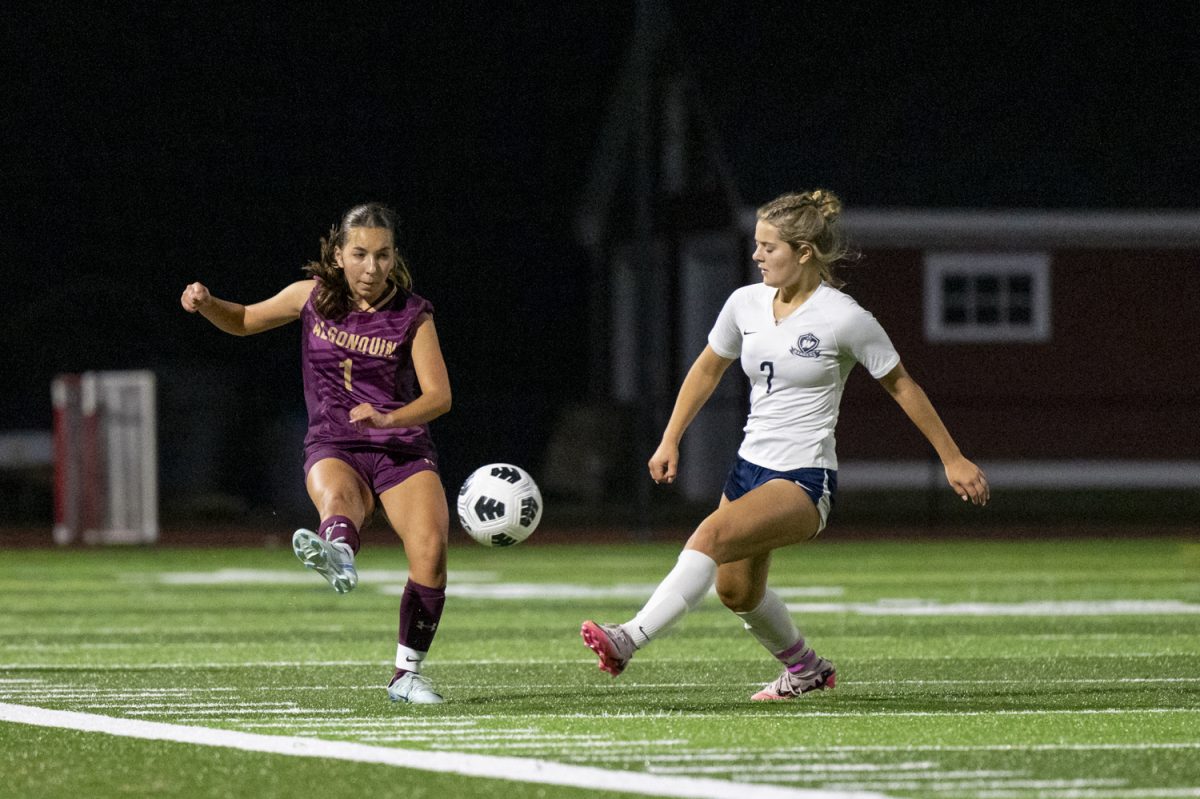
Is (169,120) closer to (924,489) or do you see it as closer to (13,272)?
(13,272)

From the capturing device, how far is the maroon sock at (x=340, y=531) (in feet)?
32.4

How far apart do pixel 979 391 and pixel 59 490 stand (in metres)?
13.9

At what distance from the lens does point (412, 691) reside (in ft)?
33.6

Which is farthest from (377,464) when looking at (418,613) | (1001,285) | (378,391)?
(1001,285)

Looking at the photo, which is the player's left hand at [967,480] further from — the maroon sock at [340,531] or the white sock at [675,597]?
the maroon sock at [340,531]

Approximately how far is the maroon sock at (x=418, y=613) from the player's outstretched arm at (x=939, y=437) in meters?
2.05

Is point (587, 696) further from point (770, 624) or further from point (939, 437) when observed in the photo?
point (939, 437)

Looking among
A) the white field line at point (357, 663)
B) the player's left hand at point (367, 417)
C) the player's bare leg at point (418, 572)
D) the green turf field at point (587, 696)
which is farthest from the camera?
the white field line at point (357, 663)

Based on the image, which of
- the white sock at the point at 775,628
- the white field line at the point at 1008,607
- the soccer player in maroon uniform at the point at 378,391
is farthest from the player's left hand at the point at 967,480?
the white field line at the point at 1008,607

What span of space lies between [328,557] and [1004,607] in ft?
29.9

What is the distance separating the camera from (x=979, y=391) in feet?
123

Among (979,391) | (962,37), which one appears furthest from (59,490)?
(962,37)

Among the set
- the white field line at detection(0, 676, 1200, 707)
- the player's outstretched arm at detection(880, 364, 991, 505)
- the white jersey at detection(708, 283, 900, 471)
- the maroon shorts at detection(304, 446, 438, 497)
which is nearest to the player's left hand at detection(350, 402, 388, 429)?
the maroon shorts at detection(304, 446, 438, 497)

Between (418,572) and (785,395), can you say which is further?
(418,572)
